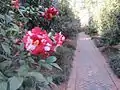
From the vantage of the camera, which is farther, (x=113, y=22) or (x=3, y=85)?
(x=113, y=22)

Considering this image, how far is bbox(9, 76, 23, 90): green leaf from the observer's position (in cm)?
165

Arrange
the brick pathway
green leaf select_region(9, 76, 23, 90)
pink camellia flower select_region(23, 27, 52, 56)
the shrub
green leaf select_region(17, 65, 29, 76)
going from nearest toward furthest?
1. green leaf select_region(9, 76, 23, 90)
2. green leaf select_region(17, 65, 29, 76)
3. pink camellia flower select_region(23, 27, 52, 56)
4. the brick pathway
5. the shrub

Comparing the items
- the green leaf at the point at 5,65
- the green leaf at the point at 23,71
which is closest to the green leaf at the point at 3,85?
the green leaf at the point at 23,71

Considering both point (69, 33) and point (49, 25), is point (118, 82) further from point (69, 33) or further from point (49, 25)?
point (69, 33)

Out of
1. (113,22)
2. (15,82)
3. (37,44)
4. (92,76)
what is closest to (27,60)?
(37,44)

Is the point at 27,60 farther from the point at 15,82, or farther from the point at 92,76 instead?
the point at 92,76

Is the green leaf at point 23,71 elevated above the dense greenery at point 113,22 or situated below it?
above

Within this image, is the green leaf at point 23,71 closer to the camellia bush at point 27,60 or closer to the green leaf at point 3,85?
the camellia bush at point 27,60

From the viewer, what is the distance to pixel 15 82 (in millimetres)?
1678

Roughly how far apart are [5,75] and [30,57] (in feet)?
0.80

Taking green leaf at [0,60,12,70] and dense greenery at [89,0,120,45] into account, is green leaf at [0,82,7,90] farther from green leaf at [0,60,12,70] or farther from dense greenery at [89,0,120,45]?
dense greenery at [89,0,120,45]

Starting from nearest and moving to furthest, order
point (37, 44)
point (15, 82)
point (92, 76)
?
1. point (15, 82)
2. point (37, 44)
3. point (92, 76)

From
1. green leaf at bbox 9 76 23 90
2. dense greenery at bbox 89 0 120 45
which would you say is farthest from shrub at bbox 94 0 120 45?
green leaf at bbox 9 76 23 90

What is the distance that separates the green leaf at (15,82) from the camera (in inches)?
64.8
